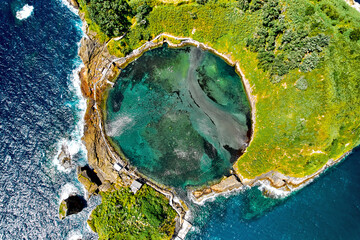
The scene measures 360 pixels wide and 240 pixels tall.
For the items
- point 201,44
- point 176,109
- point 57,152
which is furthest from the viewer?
point 201,44

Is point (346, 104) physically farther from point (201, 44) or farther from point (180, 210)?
point (180, 210)

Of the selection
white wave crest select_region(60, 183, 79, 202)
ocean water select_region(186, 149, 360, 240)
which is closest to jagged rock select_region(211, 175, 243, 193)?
ocean water select_region(186, 149, 360, 240)

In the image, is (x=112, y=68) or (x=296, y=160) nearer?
(x=296, y=160)

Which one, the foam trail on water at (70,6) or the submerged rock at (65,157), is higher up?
the foam trail on water at (70,6)

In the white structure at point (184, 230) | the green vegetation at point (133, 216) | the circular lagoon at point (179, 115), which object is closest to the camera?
the green vegetation at point (133, 216)

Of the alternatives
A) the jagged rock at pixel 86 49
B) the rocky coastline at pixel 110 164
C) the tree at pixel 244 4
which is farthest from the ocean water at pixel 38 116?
the tree at pixel 244 4

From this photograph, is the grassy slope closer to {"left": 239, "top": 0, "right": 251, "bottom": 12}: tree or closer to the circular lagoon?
{"left": 239, "top": 0, "right": 251, "bottom": 12}: tree

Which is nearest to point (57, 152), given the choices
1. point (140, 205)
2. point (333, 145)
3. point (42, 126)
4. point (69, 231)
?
point (42, 126)

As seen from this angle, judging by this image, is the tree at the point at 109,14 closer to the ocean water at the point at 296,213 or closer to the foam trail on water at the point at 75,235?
the foam trail on water at the point at 75,235
